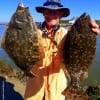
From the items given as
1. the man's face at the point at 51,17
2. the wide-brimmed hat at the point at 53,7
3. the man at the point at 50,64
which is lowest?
the man at the point at 50,64

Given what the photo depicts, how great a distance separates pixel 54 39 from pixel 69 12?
1.38ft

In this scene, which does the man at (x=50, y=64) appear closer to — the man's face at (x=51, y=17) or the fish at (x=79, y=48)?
the man's face at (x=51, y=17)

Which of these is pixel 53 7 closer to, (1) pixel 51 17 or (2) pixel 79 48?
(1) pixel 51 17

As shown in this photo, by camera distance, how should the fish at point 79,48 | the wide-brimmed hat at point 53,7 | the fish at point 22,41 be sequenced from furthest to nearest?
the wide-brimmed hat at point 53,7 → the fish at point 79,48 → the fish at point 22,41

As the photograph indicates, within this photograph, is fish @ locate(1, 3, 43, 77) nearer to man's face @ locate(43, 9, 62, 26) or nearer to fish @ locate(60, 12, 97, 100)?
fish @ locate(60, 12, 97, 100)

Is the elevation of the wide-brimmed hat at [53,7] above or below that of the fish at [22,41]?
above

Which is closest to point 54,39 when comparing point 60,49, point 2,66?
point 60,49

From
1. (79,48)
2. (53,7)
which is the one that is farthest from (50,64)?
(53,7)

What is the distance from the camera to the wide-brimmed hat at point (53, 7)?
528cm

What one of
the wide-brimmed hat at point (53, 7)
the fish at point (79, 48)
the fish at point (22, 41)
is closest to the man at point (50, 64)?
the wide-brimmed hat at point (53, 7)

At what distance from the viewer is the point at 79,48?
5023mm

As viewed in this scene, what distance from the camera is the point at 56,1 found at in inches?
213

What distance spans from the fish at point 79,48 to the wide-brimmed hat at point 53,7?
412 millimetres

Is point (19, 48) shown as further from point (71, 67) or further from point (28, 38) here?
point (71, 67)
